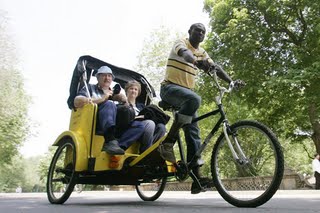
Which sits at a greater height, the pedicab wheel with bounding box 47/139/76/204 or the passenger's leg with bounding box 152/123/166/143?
the passenger's leg with bounding box 152/123/166/143

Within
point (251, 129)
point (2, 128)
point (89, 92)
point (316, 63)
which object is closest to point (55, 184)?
point (89, 92)

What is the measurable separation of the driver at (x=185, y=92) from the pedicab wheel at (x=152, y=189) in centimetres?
130

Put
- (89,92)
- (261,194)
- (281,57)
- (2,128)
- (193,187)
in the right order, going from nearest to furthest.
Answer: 1. (261,194)
2. (193,187)
3. (89,92)
4. (281,57)
5. (2,128)

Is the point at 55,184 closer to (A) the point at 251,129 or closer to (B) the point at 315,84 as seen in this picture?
(A) the point at 251,129

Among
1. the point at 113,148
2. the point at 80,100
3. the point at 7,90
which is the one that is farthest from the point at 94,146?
the point at 7,90

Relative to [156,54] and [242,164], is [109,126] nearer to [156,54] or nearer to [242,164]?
[242,164]

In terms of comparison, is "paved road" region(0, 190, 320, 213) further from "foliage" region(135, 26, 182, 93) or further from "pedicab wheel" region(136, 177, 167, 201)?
"foliage" region(135, 26, 182, 93)

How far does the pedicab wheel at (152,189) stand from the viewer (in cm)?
662

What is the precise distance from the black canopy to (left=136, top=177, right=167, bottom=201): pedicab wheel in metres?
1.43

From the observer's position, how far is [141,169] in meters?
5.64

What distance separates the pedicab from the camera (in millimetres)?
4605

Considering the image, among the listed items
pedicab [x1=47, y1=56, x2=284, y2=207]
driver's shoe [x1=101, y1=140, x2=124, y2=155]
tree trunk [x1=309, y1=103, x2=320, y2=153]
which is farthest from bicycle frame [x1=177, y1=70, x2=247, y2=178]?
tree trunk [x1=309, y1=103, x2=320, y2=153]

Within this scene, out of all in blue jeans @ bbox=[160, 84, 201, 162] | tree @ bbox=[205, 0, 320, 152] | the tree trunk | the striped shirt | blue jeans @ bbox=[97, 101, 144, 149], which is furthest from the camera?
the tree trunk

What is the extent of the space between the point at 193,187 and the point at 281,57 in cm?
1554
